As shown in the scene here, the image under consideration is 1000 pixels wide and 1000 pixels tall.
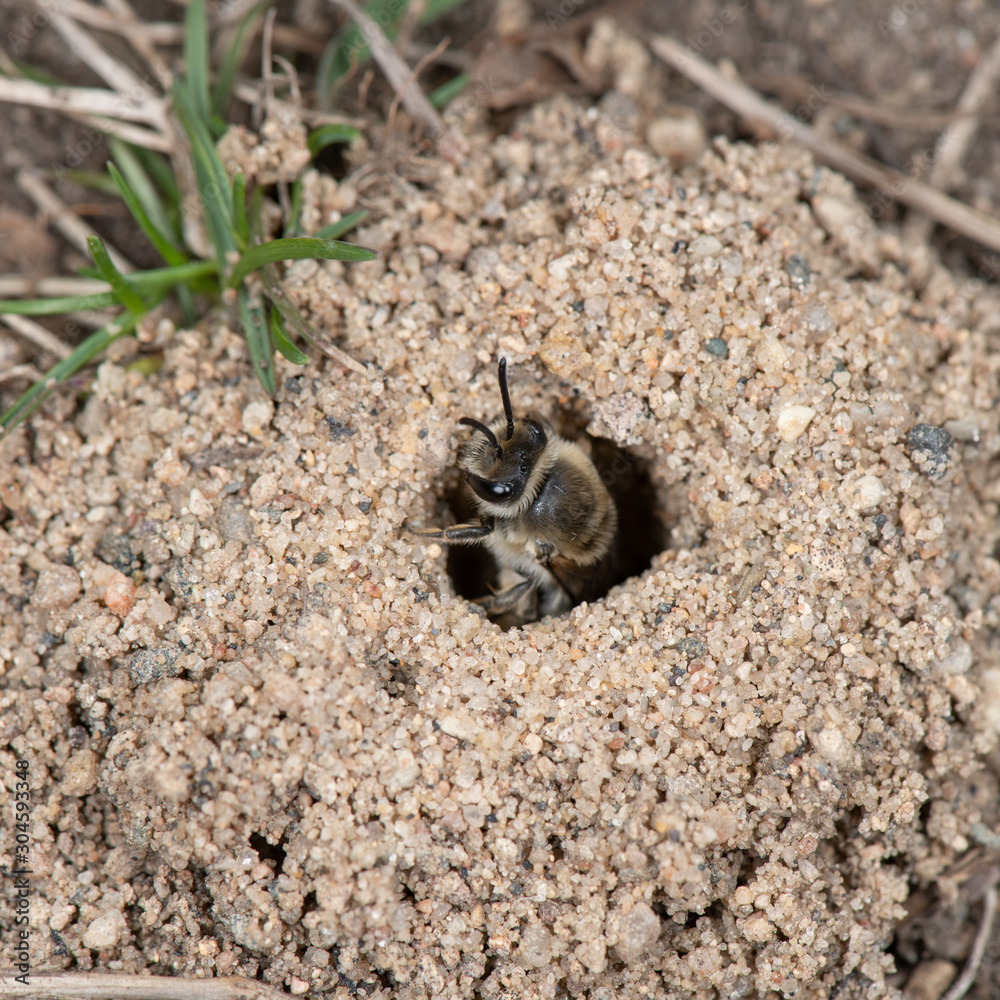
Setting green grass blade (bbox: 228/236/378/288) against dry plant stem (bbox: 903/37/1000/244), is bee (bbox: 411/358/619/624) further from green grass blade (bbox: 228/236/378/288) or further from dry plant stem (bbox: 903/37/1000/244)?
dry plant stem (bbox: 903/37/1000/244)

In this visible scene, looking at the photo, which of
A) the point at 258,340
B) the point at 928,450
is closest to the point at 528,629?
the point at 258,340

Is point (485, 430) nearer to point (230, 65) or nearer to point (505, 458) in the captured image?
point (505, 458)

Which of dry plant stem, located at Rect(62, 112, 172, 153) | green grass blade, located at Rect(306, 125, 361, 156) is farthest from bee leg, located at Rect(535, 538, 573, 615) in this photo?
dry plant stem, located at Rect(62, 112, 172, 153)

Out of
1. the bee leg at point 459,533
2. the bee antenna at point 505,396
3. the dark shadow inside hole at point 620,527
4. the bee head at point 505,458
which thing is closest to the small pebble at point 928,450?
the dark shadow inside hole at point 620,527

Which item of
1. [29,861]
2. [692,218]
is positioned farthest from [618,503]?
[29,861]

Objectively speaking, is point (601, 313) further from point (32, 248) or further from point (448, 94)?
point (32, 248)

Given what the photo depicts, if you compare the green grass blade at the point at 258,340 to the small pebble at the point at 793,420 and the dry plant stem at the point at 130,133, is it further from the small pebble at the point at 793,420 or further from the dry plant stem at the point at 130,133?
the small pebble at the point at 793,420
